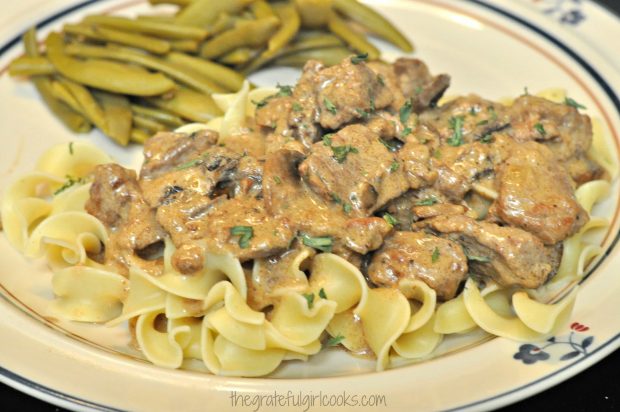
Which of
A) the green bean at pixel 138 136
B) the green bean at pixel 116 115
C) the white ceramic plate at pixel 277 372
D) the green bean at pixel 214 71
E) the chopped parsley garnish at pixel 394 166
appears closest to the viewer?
the white ceramic plate at pixel 277 372

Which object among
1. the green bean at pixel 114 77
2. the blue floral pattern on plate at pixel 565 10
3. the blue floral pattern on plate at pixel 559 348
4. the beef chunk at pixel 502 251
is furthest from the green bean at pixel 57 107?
the blue floral pattern on plate at pixel 565 10

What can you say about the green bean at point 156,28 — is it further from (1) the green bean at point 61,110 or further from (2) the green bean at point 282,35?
(1) the green bean at point 61,110

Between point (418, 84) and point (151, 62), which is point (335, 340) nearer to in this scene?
point (418, 84)

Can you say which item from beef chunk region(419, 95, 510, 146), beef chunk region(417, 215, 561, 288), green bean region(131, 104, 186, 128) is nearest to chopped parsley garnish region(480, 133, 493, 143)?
beef chunk region(419, 95, 510, 146)

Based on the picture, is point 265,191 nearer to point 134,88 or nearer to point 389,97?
point 389,97

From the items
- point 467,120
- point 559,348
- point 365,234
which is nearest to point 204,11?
point 467,120

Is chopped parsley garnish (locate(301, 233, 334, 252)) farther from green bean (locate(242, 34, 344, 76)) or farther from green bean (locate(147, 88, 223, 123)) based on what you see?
green bean (locate(242, 34, 344, 76))
